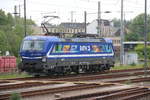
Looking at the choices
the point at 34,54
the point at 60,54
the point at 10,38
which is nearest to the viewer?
the point at 34,54

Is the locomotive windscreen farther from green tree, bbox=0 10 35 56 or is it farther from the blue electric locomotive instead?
green tree, bbox=0 10 35 56

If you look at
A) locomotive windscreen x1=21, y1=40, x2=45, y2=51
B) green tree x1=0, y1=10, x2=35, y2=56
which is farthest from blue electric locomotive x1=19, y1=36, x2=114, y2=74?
green tree x1=0, y1=10, x2=35, y2=56

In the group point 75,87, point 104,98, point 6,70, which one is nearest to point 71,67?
Result: point 6,70

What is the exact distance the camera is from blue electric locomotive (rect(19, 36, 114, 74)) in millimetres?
27484

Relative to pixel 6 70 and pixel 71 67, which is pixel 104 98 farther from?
pixel 6 70

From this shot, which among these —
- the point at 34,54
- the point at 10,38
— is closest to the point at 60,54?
the point at 34,54

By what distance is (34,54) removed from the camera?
1091 inches

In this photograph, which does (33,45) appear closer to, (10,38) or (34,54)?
(34,54)

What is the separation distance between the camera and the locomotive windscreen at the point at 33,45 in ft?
91.0

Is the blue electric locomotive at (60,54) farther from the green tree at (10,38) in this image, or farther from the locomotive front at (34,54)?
the green tree at (10,38)

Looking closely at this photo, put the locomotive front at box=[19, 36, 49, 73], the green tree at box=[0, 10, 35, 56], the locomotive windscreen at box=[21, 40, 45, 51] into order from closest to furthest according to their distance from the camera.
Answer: the locomotive front at box=[19, 36, 49, 73]
the locomotive windscreen at box=[21, 40, 45, 51]
the green tree at box=[0, 10, 35, 56]

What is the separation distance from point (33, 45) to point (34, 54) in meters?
0.80

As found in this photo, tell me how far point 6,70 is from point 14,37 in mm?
33948

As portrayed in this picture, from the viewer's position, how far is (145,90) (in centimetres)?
1853
